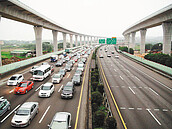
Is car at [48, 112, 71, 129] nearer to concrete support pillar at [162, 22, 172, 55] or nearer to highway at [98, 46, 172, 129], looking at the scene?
highway at [98, 46, 172, 129]

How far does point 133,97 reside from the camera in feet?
60.0

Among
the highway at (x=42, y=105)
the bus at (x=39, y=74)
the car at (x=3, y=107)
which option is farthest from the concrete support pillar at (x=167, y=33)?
the car at (x=3, y=107)

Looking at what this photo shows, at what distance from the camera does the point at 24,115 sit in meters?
11.9

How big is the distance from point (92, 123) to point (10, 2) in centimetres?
2694

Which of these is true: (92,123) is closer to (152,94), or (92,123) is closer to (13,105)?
(13,105)

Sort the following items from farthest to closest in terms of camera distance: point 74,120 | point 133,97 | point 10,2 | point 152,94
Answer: point 10,2
point 152,94
point 133,97
point 74,120

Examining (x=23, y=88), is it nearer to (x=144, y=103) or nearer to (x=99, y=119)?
(x=99, y=119)

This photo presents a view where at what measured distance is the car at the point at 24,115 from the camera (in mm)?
11355

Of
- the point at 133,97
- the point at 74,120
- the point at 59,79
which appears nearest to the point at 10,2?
the point at 59,79

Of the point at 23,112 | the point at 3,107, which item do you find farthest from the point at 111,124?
the point at 3,107

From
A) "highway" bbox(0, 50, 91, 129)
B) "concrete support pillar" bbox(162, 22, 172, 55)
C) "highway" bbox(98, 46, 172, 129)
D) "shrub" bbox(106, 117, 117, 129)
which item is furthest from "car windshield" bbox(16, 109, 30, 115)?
"concrete support pillar" bbox(162, 22, 172, 55)

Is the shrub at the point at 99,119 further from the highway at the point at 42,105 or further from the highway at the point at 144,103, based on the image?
the highway at the point at 144,103

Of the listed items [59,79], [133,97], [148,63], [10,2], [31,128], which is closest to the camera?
[31,128]

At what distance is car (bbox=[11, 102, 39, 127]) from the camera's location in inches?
447
